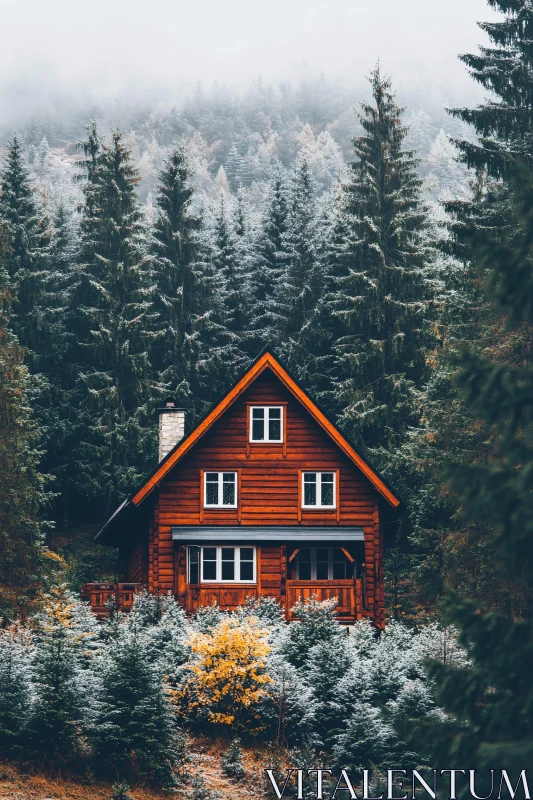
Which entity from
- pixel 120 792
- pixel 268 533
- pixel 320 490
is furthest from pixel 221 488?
pixel 120 792

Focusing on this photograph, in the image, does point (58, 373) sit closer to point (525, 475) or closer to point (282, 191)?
point (282, 191)

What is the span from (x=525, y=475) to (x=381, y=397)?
38831 millimetres

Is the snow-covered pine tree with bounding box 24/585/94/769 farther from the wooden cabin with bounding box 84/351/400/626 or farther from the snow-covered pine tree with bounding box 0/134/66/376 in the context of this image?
the snow-covered pine tree with bounding box 0/134/66/376

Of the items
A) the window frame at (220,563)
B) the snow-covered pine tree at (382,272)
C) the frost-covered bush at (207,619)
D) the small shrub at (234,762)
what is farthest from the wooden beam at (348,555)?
the snow-covered pine tree at (382,272)

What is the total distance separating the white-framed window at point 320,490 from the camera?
111 feet

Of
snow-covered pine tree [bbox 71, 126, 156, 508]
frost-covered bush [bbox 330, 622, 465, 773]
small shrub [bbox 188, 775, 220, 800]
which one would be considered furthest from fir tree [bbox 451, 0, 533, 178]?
snow-covered pine tree [bbox 71, 126, 156, 508]

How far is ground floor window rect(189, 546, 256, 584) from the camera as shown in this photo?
33500 millimetres

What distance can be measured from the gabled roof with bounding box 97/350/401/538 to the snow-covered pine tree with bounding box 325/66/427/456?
602 inches

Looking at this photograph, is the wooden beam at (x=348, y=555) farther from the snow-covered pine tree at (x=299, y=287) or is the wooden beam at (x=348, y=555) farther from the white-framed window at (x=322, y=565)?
the snow-covered pine tree at (x=299, y=287)

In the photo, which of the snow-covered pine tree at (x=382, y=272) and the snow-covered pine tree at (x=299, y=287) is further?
the snow-covered pine tree at (x=299, y=287)

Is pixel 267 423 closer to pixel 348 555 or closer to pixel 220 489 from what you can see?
pixel 220 489

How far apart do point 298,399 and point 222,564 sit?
539cm

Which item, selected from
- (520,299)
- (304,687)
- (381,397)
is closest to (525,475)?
(520,299)

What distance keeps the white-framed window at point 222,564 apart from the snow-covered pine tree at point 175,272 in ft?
76.2
